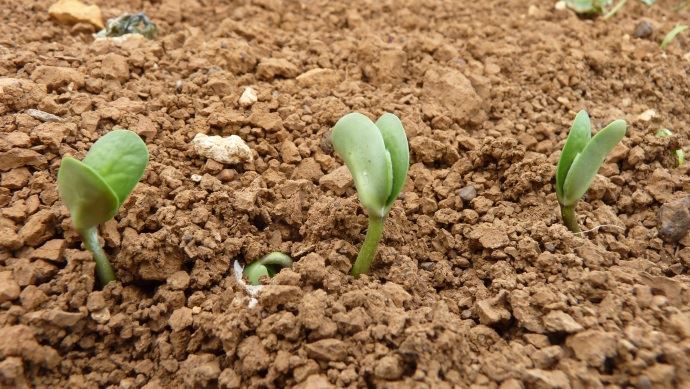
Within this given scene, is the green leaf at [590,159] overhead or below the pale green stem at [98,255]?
overhead

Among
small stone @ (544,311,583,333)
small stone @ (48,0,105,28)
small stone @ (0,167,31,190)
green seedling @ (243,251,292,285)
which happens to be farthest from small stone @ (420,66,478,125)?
small stone @ (48,0,105,28)

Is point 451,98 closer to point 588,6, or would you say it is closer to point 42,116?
point 588,6

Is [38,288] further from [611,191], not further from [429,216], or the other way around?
[611,191]

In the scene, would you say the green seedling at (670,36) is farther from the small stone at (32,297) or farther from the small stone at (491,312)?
the small stone at (32,297)

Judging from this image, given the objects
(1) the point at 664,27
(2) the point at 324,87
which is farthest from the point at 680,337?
(1) the point at 664,27

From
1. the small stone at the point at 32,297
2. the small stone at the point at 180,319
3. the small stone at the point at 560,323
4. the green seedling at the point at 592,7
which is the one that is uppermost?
the green seedling at the point at 592,7

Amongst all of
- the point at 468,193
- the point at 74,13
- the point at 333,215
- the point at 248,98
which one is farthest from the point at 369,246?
the point at 74,13

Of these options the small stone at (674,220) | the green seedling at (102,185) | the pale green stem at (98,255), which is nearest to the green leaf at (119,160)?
the green seedling at (102,185)
